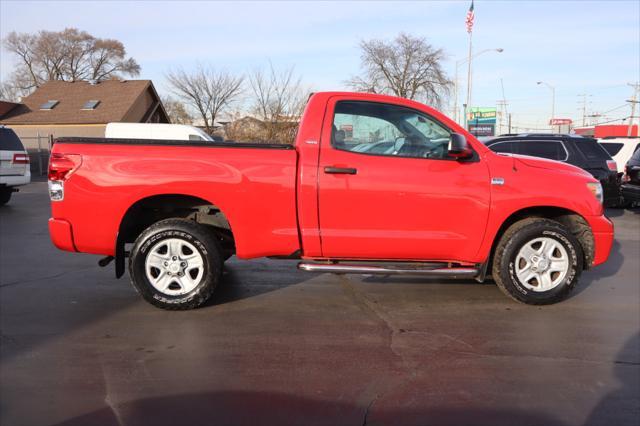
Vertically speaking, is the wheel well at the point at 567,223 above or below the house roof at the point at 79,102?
below

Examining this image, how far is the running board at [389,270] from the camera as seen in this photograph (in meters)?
4.70

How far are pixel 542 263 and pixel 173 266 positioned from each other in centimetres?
350

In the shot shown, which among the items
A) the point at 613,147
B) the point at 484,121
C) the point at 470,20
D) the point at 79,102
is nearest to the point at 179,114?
the point at 79,102

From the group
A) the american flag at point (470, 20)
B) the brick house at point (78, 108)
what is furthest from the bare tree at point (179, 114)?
the american flag at point (470, 20)

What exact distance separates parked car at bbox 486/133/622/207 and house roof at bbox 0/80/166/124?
3139cm

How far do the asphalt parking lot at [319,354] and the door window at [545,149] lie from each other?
4.91 meters

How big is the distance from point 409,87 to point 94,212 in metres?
40.6

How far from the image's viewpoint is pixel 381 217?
15.6ft

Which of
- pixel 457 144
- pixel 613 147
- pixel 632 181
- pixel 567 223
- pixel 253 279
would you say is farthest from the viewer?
pixel 613 147

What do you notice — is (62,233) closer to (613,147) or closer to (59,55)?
(613,147)

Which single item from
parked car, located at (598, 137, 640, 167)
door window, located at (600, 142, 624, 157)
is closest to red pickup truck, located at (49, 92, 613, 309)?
parked car, located at (598, 137, 640, 167)

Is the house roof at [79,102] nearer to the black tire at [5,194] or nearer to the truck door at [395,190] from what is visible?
the black tire at [5,194]

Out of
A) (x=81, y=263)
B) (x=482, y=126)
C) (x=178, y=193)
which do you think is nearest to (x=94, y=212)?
(x=178, y=193)

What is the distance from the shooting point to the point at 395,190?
15.4 feet
